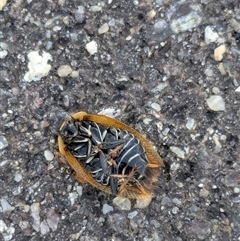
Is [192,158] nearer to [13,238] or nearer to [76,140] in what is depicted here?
[76,140]

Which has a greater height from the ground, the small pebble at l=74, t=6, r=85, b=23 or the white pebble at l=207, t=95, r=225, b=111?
the small pebble at l=74, t=6, r=85, b=23

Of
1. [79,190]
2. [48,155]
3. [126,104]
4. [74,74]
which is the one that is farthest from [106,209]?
[74,74]

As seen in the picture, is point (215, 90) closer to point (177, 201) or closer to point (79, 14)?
point (177, 201)

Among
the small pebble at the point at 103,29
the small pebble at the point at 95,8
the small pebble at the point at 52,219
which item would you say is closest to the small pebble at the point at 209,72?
the small pebble at the point at 103,29

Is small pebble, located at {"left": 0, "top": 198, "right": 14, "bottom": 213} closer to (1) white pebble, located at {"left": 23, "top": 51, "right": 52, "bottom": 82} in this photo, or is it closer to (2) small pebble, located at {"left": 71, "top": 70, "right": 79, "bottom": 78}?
(1) white pebble, located at {"left": 23, "top": 51, "right": 52, "bottom": 82}

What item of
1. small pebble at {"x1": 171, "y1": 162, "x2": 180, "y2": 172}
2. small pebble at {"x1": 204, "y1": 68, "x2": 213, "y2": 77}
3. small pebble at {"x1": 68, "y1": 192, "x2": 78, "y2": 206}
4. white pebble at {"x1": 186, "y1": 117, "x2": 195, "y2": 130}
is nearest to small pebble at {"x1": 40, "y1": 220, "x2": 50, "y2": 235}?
small pebble at {"x1": 68, "y1": 192, "x2": 78, "y2": 206}

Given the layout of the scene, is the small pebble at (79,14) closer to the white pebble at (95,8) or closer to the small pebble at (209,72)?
the white pebble at (95,8)
